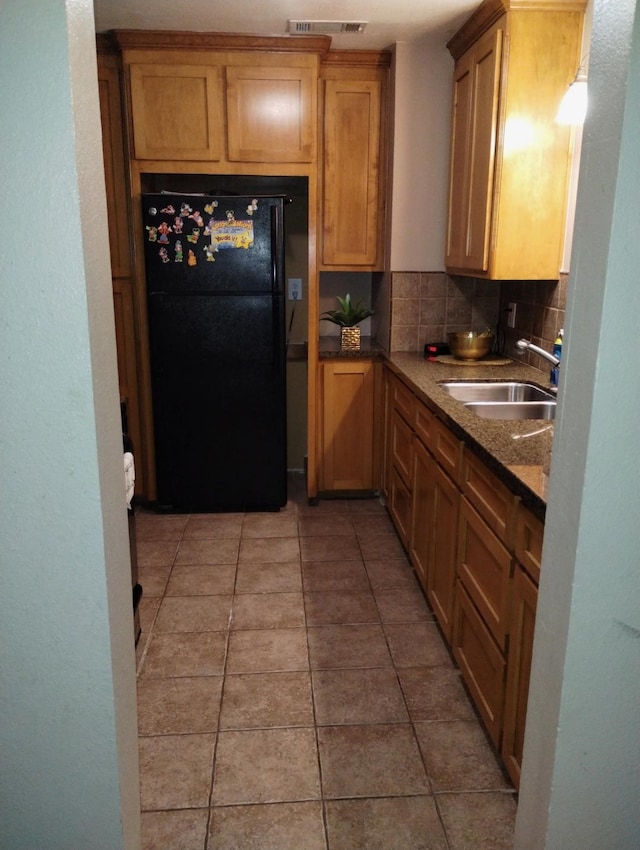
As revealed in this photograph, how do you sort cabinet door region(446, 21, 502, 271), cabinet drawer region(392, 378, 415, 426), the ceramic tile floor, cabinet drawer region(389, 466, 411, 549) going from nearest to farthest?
the ceramic tile floor
cabinet door region(446, 21, 502, 271)
cabinet drawer region(392, 378, 415, 426)
cabinet drawer region(389, 466, 411, 549)

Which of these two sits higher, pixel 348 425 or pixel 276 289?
pixel 276 289

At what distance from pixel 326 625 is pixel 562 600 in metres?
1.78

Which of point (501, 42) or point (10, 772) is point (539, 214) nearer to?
point (501, 42)

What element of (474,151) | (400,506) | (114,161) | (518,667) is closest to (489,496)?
(518,667)

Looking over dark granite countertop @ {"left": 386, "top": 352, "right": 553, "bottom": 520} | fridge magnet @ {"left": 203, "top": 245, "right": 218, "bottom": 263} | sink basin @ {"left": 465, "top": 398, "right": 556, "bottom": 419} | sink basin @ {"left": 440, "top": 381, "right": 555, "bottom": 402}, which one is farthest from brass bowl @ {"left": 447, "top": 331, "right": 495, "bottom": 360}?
fridge magnet @ {"left": 203, "top": 245, "right": 218, "bottom": 263}

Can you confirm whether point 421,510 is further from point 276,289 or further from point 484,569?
point 276,289

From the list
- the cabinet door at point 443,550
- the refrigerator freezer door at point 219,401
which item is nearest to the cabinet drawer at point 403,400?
the cabinet door at point 443,550

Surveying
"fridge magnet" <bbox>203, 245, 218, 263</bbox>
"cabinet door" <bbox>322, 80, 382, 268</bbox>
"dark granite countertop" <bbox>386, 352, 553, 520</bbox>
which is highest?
"cabinet door" <bbox>322, 80, 382, 268</bbox>

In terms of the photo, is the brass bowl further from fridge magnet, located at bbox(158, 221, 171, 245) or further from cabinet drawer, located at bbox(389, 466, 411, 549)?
fridge magnet, located at bbox(158, 221, 171, 245)

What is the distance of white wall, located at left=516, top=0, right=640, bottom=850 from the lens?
0.88 m

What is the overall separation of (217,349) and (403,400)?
1.06m

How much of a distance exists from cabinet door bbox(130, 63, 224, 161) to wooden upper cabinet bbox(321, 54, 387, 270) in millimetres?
606

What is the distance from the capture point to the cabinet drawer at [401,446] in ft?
10.3

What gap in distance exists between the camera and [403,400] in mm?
3260
